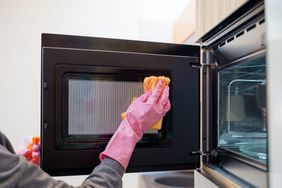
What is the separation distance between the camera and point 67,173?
86cm

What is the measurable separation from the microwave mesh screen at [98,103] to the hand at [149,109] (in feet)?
0.32

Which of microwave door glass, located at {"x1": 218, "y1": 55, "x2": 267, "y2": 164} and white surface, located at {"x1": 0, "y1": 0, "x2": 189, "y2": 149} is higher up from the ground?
white surface, located at {"x1": 0, "y1": 0, "x2": 189, "y2": 149}

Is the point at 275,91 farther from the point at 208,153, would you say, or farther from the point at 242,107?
the point at 208,153

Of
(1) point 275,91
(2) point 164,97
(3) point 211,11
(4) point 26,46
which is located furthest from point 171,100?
(4) point 26,46

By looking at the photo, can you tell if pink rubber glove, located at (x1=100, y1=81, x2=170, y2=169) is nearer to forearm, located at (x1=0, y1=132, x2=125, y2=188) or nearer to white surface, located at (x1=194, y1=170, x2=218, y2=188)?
forearm, located at (x1=0, y1=132, x2=125, y2=188)

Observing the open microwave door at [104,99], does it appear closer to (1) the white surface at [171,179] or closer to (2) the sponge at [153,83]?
(2) the sponge at [153,83]

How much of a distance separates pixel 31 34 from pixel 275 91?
1542 mm

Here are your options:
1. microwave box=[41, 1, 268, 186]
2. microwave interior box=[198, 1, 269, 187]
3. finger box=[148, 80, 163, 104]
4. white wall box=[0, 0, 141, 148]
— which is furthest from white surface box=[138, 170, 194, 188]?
white wall box=[0, 0, 141, 148]

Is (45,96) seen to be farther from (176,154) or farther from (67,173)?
(176,154)

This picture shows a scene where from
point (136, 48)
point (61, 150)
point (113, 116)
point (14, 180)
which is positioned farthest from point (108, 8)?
point (14, 180)

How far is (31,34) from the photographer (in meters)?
1.65

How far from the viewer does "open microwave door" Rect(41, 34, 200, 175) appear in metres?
0.83

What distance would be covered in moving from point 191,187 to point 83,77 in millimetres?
685

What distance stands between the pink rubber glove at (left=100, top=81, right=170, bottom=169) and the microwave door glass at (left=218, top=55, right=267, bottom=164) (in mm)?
183
